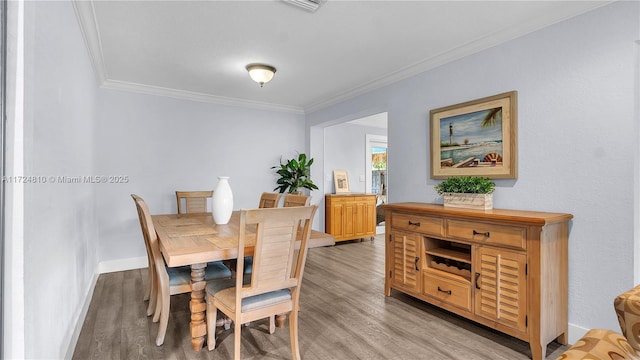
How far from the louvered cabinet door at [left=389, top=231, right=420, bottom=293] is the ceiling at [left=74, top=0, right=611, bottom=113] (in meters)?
1.80

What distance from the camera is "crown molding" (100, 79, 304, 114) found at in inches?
157

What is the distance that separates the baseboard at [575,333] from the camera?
221cm

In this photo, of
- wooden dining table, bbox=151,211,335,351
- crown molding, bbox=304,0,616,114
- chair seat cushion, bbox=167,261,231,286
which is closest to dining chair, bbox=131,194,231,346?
chair seat cushion, bbox=167,261,231,286

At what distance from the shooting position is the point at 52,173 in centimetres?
164

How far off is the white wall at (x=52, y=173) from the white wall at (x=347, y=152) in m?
3.99

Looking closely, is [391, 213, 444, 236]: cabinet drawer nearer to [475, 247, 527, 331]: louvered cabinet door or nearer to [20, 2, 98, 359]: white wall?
[475, 247, 527, 331]: louvered cabinet door

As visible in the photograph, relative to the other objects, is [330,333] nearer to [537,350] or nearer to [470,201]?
[537,350]

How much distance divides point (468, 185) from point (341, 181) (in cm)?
347

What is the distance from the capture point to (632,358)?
0.87 meters

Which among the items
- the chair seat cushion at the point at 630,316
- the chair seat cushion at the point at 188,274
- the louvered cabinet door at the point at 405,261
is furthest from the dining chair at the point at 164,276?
the chair seat cushion at the point at 630,316

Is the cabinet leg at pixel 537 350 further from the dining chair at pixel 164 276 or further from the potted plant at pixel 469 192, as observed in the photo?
the dining chair at pixel 164 276

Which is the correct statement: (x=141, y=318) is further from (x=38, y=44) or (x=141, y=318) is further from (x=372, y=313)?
(x=38, y=44)

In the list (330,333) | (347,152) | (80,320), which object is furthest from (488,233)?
(347,152)

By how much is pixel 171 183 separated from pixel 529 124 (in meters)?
4.22
